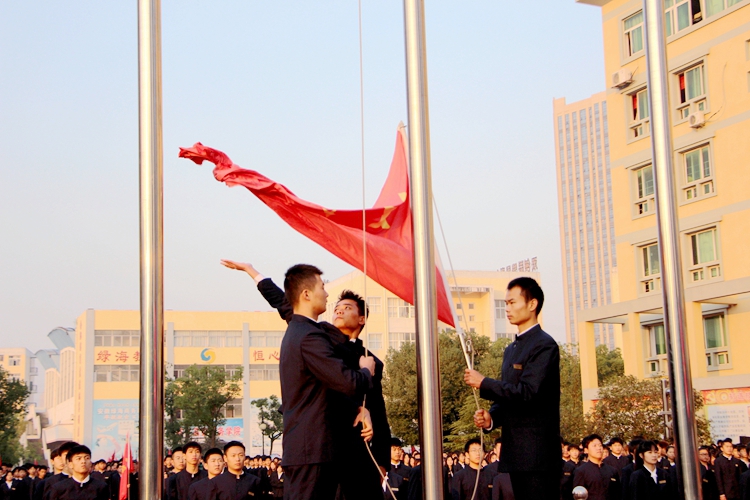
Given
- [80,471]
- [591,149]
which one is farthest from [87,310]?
[591,149]

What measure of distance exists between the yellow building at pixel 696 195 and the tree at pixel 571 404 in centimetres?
142

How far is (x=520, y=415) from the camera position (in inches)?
191

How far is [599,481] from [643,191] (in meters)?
16.0

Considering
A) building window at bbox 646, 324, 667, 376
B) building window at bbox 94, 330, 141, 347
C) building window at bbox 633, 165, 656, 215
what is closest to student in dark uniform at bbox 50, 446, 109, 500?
building window at bbox 646, 324, 667, 376

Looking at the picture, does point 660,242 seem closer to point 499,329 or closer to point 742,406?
point 742,406

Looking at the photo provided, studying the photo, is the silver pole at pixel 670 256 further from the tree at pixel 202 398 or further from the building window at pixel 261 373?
the building window at pixel 261 373

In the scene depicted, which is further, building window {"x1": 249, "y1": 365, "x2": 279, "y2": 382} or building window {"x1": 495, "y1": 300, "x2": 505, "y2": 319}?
building window {"x1": 495, "y1": 300, "x2": 505, "y2": 319}

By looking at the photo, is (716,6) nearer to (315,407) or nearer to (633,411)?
(633,411)

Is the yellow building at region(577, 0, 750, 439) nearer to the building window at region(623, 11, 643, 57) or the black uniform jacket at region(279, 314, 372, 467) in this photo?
the building window at region(623, 11, 643, 57)

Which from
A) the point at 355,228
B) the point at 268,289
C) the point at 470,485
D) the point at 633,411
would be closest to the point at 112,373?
the point at 633,411

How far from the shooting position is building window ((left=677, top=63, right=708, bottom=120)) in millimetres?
25125

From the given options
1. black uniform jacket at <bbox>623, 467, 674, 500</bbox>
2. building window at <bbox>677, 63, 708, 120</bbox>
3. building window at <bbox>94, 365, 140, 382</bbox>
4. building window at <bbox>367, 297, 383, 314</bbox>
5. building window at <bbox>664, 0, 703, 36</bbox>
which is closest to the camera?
black uniform jacket at <bbox>623, 467, 674, 500</bbox>

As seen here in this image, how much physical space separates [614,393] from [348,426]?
19.9 m

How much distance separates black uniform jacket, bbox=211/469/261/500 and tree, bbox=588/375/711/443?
1489cm
